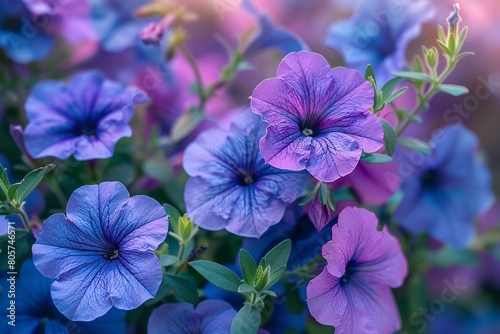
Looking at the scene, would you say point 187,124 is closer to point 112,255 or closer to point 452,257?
point 112,255

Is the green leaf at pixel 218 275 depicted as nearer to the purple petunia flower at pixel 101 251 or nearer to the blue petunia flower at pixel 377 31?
the purple petunia flower at pixel 101 251

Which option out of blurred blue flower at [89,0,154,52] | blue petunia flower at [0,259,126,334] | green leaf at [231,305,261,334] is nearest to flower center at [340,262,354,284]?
green leaf at [231,305,261,334]

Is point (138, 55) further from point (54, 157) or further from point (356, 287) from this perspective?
point (356, 287)

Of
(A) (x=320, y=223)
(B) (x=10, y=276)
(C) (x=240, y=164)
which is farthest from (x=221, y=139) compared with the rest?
(B) (x=10, y=276)

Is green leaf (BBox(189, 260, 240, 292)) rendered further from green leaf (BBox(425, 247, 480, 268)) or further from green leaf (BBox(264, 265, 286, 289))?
green leaf (BBox(425, 247, 480, 268))

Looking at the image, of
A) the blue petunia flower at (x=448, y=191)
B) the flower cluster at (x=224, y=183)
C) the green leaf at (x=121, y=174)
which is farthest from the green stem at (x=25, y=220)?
the blue petunia flower at (x=448, y=191)
